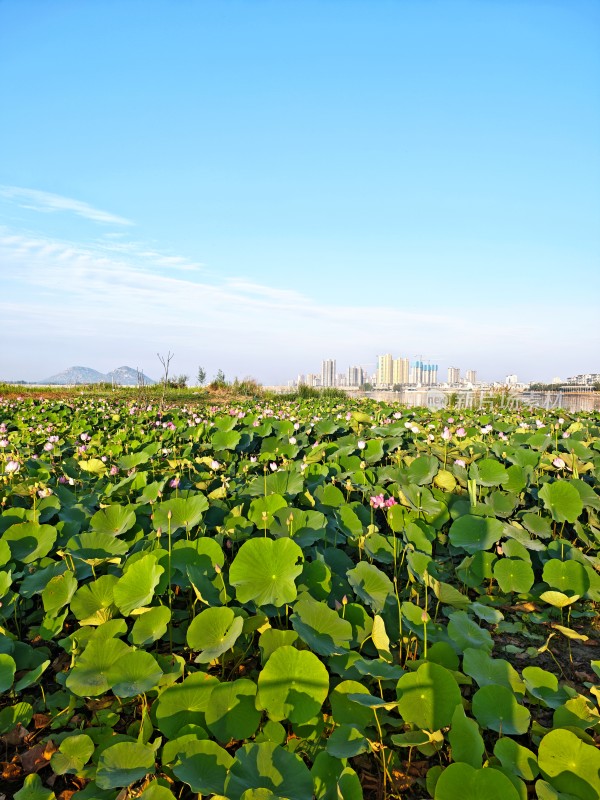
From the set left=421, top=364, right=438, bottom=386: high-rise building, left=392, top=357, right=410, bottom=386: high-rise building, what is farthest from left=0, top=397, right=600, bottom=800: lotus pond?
left=421, top=364, right=438, bottom=386: high-rise building

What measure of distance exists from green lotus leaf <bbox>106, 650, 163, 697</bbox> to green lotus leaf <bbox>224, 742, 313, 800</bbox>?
383 millimetres

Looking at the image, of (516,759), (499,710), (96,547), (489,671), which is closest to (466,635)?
(489,671)

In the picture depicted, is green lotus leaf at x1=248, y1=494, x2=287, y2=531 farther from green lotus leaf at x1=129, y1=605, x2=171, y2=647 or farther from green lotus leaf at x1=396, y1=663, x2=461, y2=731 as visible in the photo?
green lotus leaf at x1=396, y1=663, x2=461, y2=731

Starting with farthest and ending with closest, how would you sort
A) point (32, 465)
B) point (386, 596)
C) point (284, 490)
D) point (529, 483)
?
point (32, 465), point (529, 483), point (284, 490), point (386, 596)

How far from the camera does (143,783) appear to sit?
1.33 meters

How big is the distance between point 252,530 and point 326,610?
0.92 meters

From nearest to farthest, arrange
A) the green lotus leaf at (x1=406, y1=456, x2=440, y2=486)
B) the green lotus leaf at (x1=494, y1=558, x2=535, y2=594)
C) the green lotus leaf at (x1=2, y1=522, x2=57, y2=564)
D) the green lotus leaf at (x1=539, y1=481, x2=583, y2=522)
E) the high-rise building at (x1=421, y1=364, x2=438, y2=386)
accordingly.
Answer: the green lotus leaf at (x1=2, y1=522, x2=57, y2=564) → the green lotus leaf at (x1=494, y1=558, x2=535, y2=594) → the green lotus leaf at (x1=539, y1=481, x2=583, y2=522) → the green lotus leaf at (x1=406, y1=456, x2=440, y2=486) → the high-rise building at (x1=421, y1=364, x2=438, y2=386)

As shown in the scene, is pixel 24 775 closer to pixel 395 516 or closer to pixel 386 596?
pixel 386 596

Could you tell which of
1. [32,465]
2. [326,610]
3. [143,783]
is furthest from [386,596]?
[32,465]

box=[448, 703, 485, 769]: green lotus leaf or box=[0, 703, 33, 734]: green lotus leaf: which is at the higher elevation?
box=[448, 703, 485, 769]: green lotus leaf

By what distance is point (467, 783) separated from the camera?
41.9 inches

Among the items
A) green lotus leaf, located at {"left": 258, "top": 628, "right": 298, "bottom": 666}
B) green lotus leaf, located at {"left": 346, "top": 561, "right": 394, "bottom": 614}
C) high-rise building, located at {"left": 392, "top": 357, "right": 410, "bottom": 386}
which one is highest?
high-rise building, located at {"left": 392, "top": 357, "right": 410, "bottom": 386}

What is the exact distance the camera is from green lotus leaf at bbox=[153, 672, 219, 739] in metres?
1.38

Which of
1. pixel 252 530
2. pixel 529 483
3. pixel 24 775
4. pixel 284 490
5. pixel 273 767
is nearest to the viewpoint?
pixel 273 767
